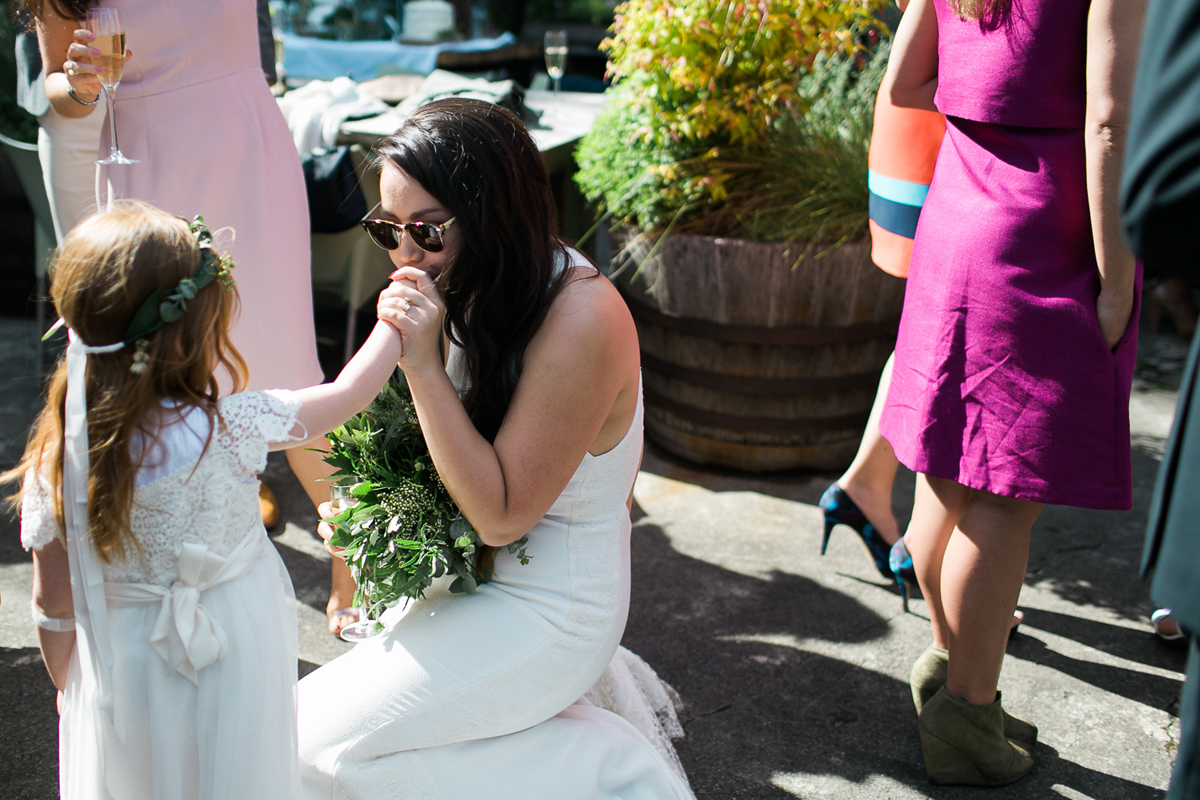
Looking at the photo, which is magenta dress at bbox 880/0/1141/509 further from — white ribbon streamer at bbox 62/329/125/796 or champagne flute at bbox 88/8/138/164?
champagne flute at bbox 88/8/138/164

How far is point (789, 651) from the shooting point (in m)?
2.55

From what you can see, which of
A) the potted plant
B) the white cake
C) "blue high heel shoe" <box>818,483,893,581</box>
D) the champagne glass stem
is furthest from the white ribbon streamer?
the white cake

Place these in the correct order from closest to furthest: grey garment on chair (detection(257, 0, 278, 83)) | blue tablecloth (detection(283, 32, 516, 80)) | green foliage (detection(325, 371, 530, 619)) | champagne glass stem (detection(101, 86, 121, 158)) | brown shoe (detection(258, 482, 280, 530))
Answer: green foliage (detection(325, 371, 530, 619)) → champagne glass stem (detection(101, 86, 121, 158)) → brown shoe (detection(258, 482, 280, 530)) → grey garment on chair (detection(257, 0, 278, 83)) → blue tablecloth (detection(283, 32, 516, 80))

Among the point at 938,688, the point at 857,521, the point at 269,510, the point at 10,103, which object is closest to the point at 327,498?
the point at 269,510

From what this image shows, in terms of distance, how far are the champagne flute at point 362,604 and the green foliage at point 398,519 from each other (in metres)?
0.03

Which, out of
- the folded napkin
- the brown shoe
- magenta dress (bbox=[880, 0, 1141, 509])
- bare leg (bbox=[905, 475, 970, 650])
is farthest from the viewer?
the folded napkin

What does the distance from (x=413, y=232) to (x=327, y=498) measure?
48.9 inches

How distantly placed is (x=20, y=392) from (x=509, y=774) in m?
3.53

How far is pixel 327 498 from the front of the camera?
8.63ft

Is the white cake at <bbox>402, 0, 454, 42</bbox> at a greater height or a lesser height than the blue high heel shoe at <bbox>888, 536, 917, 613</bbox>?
greater

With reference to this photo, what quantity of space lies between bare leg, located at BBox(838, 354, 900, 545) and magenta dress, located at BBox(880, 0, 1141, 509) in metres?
0.70

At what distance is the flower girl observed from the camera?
1.36 meters

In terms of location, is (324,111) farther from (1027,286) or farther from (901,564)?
(1027,286)

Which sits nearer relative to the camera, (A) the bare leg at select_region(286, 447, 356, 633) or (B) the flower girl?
(B) the flower girl
